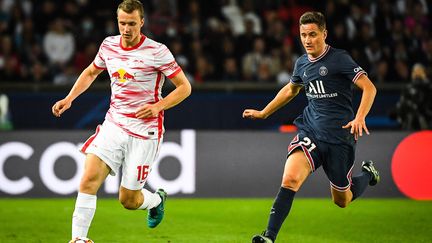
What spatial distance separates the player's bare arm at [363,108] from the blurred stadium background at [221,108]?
183 cm

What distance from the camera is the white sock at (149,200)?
820cm

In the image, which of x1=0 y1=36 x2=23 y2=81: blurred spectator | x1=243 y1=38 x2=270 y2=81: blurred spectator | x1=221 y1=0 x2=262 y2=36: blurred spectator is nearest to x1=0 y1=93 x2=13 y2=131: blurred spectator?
x1=0 y1=36 x2=23 y2=81: blurred spectator

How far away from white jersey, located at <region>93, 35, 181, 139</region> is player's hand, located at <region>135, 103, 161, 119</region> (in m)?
0.22

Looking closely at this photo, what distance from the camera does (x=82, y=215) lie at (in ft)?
23.3

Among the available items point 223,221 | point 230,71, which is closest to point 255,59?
point 230,71

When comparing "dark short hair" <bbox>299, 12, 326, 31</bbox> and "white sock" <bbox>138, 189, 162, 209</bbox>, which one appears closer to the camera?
"dark short hair" <bbox>299, 12, 326, 31</bbox>

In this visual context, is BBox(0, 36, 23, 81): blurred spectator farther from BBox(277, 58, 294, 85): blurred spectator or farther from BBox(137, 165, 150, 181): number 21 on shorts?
BBox(137, 165, 150, 181): number 21 on shorts

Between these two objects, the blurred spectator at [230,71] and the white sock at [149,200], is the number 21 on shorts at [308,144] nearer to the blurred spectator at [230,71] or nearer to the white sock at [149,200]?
the white sock at [149,200]

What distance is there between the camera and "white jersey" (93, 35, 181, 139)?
746 centimetres

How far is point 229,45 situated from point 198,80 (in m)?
0.87

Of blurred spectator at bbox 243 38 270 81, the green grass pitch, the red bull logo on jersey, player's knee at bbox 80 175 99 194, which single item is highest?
the red bull logo on jersey

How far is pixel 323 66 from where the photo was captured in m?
7.78

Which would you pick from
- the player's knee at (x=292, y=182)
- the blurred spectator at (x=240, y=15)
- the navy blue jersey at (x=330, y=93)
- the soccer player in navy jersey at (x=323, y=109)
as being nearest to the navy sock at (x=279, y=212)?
the player's knee at (x=292, y=182)

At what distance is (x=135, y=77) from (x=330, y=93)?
1.70 meters
